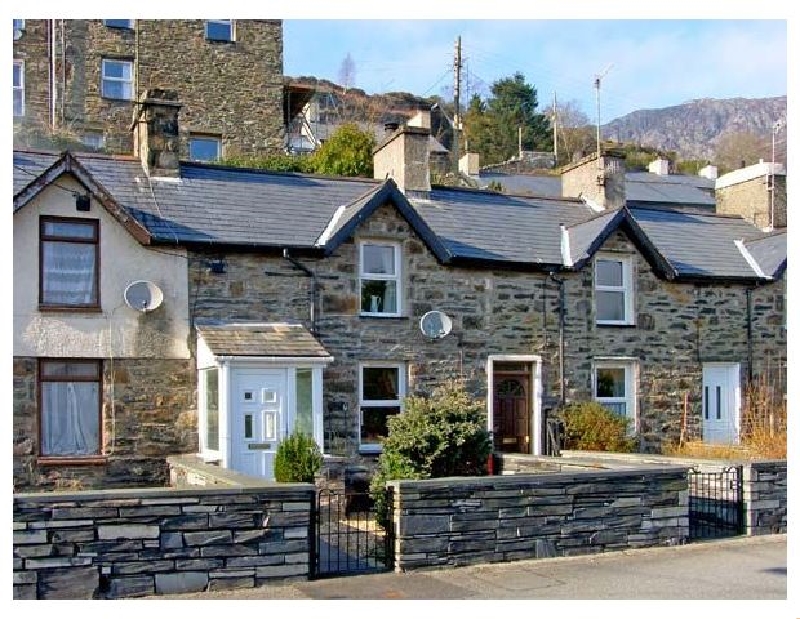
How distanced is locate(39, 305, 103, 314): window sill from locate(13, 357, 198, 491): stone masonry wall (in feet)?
2.80

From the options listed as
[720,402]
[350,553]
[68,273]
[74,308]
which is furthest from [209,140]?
[350,553]

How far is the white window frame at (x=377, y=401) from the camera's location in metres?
18.1

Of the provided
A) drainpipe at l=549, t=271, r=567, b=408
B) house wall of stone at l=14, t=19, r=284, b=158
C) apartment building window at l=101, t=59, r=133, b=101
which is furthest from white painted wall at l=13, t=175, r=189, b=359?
apartment building window at l=101, t=59, r=133, b=101

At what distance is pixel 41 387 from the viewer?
16125 millimetres

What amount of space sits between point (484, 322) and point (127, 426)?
700cm

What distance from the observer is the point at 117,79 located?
3322 centimetres

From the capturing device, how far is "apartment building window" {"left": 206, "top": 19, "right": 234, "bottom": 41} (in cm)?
3353

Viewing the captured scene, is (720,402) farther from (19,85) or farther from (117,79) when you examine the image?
(19,85)

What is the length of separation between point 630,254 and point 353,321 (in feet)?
20.9

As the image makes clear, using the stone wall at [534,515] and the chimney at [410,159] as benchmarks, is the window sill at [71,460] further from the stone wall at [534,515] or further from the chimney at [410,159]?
the chimney at [410,159]

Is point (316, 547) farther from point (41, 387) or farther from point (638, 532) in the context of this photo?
point (41, 387)

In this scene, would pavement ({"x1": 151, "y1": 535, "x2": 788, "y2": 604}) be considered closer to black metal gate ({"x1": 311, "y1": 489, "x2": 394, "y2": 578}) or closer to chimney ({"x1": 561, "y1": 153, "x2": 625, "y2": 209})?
black metal gate ({"x1": 311, "y1": 489, "x2": 394, "y2": 578})

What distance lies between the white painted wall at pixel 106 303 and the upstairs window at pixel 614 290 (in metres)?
8.65
